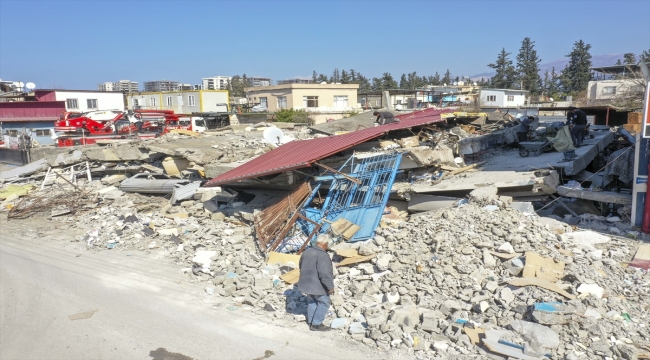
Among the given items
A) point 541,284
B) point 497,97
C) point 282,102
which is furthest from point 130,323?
point 497,97

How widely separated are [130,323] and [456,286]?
438 cm

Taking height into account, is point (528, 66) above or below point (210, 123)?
above

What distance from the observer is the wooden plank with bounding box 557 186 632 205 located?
7.83 meters

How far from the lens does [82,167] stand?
16969 mm

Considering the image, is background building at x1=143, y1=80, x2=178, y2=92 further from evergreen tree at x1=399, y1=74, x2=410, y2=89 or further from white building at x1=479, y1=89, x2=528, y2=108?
white building at x1=479, y1=89, x2=528, y2=108

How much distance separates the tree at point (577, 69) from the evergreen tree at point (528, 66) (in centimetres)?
373

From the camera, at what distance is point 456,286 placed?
609 centimetres

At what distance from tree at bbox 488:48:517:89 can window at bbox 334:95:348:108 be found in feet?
115

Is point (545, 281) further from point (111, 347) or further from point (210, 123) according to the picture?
point (210, 123)

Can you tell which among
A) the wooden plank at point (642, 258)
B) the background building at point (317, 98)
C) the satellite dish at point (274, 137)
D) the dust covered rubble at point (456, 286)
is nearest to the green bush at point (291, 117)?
the background building at point (317, 98)

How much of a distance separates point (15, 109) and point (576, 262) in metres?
38.4

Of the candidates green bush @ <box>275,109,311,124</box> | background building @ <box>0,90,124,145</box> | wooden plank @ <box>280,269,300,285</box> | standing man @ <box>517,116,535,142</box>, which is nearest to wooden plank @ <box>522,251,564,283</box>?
wooden plank @ <box>280,269,300,285</box>

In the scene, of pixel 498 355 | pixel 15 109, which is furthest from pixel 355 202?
pixel 15 109

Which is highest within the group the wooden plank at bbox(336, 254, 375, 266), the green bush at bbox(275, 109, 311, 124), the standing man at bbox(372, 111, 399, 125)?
the standing man at bbox(372, 111, 399, 125)
